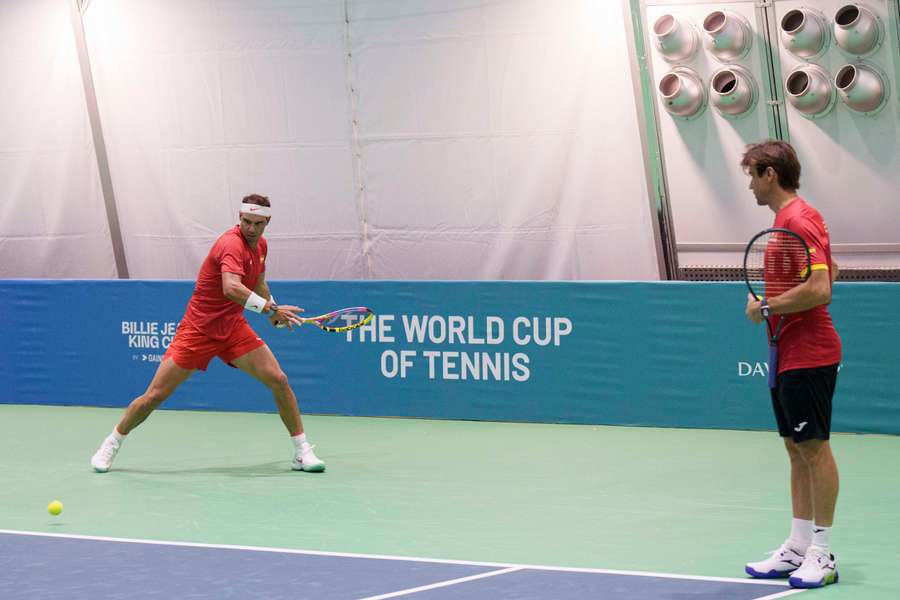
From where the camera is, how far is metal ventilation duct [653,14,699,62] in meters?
13.0

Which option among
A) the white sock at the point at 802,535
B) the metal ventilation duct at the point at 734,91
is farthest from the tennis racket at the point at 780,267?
the metal ventilation duct at the point at 734,91

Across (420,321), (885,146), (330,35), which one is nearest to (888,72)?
(885,146)

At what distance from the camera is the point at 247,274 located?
948 centimetres

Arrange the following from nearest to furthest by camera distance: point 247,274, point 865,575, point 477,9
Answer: point 865,575
point 247,274
point 477,9

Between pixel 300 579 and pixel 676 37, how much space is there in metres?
8.09

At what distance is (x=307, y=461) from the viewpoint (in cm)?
945

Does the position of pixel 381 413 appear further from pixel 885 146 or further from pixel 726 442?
pixel 885 146

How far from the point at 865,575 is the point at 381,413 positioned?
657 cm

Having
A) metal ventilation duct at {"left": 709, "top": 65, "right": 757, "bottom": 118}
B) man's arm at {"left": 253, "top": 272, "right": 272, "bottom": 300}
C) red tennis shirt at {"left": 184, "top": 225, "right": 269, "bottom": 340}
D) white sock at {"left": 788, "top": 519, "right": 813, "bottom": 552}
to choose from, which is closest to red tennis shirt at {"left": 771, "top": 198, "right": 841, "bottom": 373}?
white sock at {"left": 788, "top": 519, "right": 813, "bottom": 552}

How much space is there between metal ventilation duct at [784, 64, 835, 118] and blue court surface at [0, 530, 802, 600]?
7321 millimetres

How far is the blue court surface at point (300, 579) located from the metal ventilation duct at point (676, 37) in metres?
7.57

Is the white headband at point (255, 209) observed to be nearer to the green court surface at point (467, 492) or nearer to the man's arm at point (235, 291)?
the man's arm at point (235, 291)

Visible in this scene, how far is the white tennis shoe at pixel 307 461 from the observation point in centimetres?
944

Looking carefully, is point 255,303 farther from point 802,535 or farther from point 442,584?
point 802,535
